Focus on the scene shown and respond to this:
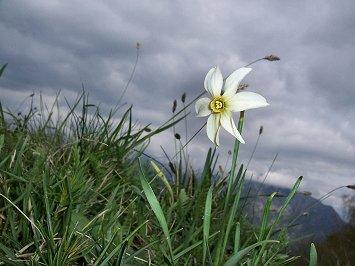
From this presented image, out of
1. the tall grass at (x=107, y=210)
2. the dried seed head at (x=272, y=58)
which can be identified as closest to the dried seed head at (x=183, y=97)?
the tall grass at (x=107, y=210)

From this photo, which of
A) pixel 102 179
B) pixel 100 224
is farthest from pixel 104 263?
pixel 102 179

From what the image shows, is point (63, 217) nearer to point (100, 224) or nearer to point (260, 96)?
point (100, 224)

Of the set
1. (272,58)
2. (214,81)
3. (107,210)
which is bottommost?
(107,210)

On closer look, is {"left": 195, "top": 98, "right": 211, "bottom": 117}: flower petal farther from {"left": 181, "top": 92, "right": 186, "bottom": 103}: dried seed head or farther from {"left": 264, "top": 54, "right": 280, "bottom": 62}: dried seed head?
{"left": 181, "top": 92, "right": 186, "bottom": 103}: dried seed head

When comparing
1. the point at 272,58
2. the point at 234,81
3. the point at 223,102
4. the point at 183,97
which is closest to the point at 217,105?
the point at 223,102

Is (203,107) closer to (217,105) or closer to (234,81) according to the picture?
(217,105)

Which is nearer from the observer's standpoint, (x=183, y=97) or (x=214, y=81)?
(x=214, y=81)
